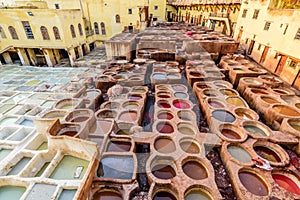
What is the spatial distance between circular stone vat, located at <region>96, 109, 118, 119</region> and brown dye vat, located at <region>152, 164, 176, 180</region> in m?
4.16

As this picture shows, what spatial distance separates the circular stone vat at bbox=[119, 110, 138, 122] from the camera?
9.60 metres

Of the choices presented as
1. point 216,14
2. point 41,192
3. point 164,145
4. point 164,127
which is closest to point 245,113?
point 164,127

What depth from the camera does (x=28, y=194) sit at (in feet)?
18.6

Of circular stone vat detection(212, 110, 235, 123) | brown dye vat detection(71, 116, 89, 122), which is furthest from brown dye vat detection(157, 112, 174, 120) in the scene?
brown dye vat detection(71, 116, 89, 122)

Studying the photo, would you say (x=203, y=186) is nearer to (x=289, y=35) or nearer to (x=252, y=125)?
(x=252, y=125)

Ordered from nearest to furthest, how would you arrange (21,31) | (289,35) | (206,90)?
1. (206,90)
2. (289,35)
3. (21,31)

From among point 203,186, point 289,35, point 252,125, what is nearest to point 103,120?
point 203,186

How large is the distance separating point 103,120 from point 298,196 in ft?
28.0

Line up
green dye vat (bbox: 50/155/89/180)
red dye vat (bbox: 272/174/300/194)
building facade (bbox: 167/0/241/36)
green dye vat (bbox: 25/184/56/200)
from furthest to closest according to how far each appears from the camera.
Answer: building facade (bbox: 167/0/241/36), green dye vat (bbox: 50/155/89/180), red dye vat (bbox: 272/174/300/194), green dye vat (bbox: 25/184/56/200)

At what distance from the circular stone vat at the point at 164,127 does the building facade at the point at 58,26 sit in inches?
740

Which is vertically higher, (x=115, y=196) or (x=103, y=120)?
(x=103, y=120)

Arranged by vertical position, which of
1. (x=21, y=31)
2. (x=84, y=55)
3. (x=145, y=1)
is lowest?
(x=84, y=55)

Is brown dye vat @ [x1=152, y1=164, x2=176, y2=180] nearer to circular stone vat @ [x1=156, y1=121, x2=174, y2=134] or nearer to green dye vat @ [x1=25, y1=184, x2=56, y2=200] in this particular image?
circular stone vat @ [x1=156, y1=121, x2=174, y2=134]

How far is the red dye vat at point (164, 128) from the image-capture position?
870 cm
